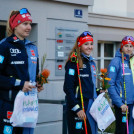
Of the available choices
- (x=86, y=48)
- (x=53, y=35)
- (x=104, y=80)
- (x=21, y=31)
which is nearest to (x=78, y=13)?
(x=53, y=35)

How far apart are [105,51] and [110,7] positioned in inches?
50.2

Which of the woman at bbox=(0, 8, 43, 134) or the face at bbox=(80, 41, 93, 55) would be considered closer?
the woman at bbox=(0, 8, 43, 134)

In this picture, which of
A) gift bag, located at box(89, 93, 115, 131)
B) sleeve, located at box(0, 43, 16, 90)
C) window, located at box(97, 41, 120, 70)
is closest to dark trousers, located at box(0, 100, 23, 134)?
sleeve, located at box(0, 43, 16, 90)

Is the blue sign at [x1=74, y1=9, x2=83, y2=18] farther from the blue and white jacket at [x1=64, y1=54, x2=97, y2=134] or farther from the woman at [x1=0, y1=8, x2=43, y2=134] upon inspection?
the woman at [x1=0, y1=8, x2=43, y2=134]

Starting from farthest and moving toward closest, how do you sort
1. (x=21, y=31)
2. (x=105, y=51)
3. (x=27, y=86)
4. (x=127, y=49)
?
(x=105, y=51), (x=127, y=49), (x=21, y=31), (x=27, y=86)

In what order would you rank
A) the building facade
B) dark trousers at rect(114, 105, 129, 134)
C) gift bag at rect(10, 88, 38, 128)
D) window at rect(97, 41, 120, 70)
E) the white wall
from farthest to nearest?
window at rect(97, 41, 120, 70) < the white wall < the building facade < dark trousers at rect(114, 105, 129, 134) < gift bag at rect(10, 88, 38, 128)

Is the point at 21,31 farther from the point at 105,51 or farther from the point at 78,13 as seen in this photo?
the point at 105,51

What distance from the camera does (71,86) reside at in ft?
13.8

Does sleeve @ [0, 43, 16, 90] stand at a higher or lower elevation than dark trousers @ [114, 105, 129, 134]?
higher

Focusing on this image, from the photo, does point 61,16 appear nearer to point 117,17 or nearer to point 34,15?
point 34,15

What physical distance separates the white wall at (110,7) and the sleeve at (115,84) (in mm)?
4076

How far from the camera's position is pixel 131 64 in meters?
5.34

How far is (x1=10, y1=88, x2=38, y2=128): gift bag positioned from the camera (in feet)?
11.6

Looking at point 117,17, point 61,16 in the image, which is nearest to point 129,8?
point 117,17
